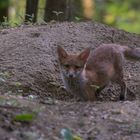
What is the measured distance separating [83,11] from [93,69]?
10740 mm

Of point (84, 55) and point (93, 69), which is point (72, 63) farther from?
point (93, 69)

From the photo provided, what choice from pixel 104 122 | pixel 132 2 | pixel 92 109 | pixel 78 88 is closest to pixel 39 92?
pixel 78 88

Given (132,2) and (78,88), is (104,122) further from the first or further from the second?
(132,2)

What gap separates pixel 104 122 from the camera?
23.5 feet

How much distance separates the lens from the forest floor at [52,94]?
650 centimetres

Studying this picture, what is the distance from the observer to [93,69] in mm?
9492

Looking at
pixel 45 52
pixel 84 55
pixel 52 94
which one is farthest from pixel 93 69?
pixel 45 52

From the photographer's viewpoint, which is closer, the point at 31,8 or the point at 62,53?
the point at 62,53

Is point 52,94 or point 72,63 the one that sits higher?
point 72,63

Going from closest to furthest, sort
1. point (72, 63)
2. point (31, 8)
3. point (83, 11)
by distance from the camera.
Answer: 1. point (72, 63)
2. point (31, 8)
3. point (83, 11)

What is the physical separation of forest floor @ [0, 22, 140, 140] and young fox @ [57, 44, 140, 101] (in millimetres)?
357

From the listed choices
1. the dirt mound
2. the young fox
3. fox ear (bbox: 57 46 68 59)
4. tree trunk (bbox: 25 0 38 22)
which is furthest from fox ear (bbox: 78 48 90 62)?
tree trunk (bbox: 25 0 38 22)

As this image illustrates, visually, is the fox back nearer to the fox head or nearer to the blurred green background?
the fox head

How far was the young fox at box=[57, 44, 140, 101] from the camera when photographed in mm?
8961
